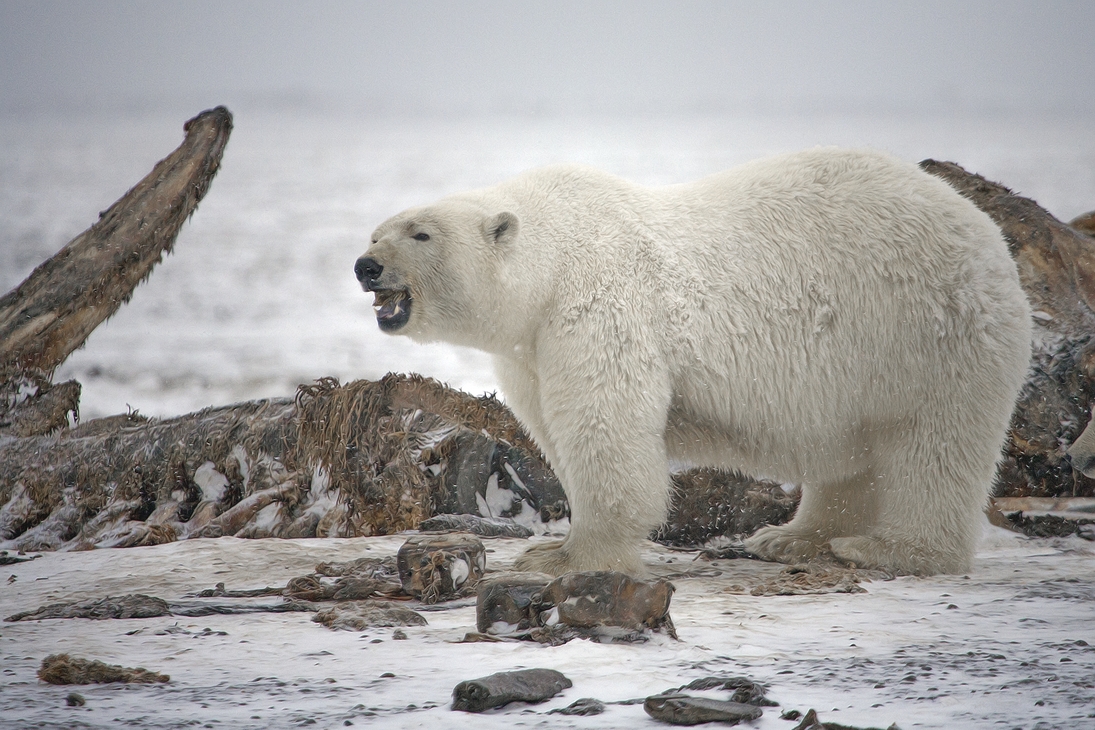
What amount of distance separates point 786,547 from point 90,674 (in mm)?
3413

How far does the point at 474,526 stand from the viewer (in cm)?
523

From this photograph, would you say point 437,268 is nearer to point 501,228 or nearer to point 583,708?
point 501,228

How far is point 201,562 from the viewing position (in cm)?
431

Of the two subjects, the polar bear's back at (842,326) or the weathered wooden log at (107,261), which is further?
the weathered wooden log at (107,261)

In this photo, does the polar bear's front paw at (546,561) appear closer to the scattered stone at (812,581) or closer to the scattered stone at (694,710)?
the scattered stone at (812,581)

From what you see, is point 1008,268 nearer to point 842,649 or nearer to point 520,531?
point 842,649

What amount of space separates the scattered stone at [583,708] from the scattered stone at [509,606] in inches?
29.9

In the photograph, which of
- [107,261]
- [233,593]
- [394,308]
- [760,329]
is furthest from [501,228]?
[107,261]

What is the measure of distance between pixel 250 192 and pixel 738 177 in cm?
1205

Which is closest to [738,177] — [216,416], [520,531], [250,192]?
[520,531]

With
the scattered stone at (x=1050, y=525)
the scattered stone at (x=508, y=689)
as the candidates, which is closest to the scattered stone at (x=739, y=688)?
the scattered stone at (x=508, y=689)

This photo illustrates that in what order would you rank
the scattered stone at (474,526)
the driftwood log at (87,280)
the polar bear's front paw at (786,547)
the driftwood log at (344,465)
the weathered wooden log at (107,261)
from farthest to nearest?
the weathered wooden log at (107,261) < the driftwood log at (87,280) < the driftwood log at (344,465) < the scattered stone at (474,526) < the polar bear's front paw at (786,547)

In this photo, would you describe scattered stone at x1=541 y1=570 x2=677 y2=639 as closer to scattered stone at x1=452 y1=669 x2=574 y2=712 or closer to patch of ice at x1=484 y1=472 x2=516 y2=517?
scattered stone at x1=452 y1=669 x2=574 y2=712

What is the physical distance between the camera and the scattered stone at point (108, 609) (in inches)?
135
